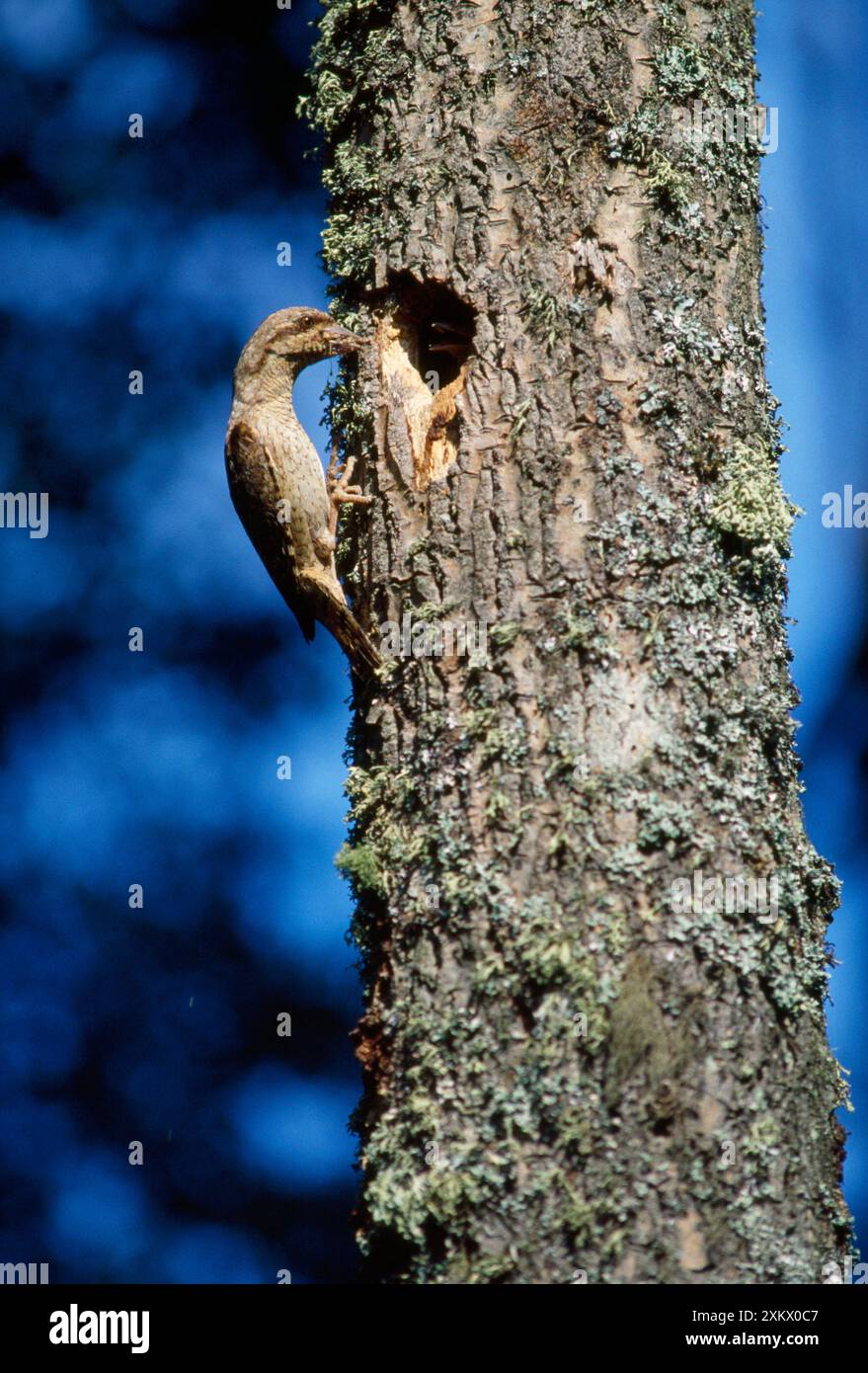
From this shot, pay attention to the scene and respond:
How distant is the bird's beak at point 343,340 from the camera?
9.08 ft

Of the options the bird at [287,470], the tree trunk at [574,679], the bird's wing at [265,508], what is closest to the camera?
the tree trunk at [574,679]

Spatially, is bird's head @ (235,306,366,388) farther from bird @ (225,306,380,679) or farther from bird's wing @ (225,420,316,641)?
bird's wing @ (225,420,316,641)

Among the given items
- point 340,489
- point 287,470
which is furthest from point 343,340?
point 287,470

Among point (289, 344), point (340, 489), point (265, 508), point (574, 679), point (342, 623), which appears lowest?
point (574, 679)

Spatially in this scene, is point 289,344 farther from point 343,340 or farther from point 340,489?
point 340,489

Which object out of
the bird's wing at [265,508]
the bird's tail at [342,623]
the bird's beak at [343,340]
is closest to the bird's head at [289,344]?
the bird's beak at [343,340]

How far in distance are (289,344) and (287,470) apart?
0.36 metres

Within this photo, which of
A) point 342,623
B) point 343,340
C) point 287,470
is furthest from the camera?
point 287,470

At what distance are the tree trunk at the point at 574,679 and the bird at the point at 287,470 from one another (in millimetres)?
292

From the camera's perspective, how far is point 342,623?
8.86 ft

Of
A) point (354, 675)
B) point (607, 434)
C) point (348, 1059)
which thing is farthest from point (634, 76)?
point (348, 1059)

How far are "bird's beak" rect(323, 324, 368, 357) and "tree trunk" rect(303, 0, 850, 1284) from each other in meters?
0.05

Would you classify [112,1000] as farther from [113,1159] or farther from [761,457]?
[761,457]

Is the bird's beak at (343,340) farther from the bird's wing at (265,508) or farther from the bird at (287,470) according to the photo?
the bird's wing at (265,508)
